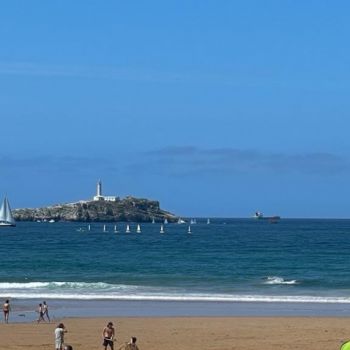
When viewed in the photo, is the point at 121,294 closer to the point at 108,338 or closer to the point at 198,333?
the point at 198,333

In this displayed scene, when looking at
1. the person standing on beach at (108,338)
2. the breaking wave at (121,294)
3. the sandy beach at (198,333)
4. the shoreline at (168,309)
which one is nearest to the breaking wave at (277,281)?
the breaking wave at (121,294)

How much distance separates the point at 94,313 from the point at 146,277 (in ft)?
74.6

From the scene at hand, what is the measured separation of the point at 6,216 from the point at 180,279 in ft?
416

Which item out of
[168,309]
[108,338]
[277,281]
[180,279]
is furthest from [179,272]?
[108,338]

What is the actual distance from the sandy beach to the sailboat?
476 ft

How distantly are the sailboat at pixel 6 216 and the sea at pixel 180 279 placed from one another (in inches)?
3082

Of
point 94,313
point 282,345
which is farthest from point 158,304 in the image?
point 282,345

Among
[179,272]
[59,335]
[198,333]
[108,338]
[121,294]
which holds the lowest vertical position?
[198,333]

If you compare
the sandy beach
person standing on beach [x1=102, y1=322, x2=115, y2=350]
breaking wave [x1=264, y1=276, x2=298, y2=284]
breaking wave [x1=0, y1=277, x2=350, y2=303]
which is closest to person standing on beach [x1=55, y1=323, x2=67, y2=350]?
person standing on beach [x1=102, y1=322, x2=115, y2=350]

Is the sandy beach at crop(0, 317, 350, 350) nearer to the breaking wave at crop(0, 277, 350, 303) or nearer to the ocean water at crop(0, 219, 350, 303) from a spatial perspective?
the breaking wave at crop(0, 277, 350, 303)

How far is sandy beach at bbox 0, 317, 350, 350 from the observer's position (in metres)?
30.8

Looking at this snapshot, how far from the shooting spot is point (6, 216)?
183 meters

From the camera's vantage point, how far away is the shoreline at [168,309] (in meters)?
39.7

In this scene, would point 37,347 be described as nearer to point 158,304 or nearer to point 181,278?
point 158,304
